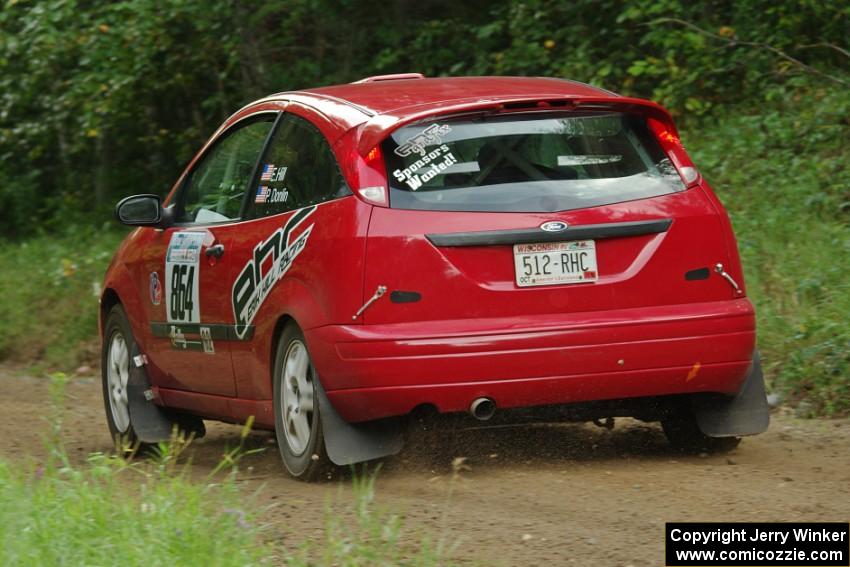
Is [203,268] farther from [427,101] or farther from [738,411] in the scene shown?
[738,411]

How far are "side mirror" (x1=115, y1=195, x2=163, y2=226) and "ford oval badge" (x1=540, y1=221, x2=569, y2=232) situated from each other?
2410 mm

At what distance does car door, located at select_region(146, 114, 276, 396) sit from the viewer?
21.9 feet

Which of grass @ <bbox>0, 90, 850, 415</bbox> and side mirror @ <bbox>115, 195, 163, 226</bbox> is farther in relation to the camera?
grass @ <bbox>0, 90, 850, 415</bbox>

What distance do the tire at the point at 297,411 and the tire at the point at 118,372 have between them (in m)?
1.66

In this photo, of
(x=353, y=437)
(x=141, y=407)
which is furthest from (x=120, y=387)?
(x=353, y=437)

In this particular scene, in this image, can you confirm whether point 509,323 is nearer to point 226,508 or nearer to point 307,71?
point 226,508

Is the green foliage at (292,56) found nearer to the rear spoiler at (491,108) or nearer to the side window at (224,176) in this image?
the side window at (224,176)

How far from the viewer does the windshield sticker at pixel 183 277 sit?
6879 millimetres

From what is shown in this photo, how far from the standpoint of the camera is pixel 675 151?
6.05m

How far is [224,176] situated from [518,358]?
2180 millimetres

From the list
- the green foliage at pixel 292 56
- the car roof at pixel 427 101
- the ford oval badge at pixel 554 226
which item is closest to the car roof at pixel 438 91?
the car roof at pixel 427 101

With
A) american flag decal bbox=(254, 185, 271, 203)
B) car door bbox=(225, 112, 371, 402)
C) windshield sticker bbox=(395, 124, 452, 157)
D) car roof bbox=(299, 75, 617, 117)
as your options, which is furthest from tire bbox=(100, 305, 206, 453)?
windshield sticker bbox=(395, 124, 452, 157)

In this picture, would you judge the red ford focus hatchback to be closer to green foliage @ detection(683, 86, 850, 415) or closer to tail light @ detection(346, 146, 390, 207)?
tail light @ detection(346, 146, 390, 207)

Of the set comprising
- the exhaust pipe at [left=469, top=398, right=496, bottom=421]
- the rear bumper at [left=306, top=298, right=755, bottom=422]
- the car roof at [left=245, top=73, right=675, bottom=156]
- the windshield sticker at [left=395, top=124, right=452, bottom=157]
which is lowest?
the exhaust pipe at [left=469, top=398, right=496, bottom=421]
